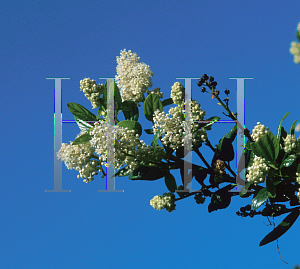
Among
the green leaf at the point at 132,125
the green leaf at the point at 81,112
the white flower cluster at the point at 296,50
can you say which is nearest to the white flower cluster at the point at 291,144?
the green leaf at the point at 132,125

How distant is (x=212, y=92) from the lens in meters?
1.36

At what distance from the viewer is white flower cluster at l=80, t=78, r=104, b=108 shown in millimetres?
1468

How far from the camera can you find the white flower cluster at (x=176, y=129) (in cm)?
135

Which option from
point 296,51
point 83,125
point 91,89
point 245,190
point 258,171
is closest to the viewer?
point 296,51

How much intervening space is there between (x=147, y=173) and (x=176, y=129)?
0.23 m

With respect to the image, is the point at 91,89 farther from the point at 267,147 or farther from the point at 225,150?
the point at 267,147

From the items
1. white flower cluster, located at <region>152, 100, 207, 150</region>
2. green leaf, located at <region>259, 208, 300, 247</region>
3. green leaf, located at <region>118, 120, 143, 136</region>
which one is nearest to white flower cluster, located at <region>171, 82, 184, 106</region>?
white flower cluster, located at <region>152, 100, 207, 150</region>

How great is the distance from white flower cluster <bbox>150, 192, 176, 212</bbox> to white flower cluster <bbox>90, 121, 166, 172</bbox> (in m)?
0.17

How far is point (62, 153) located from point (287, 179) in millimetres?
918

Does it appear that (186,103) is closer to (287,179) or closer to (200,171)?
(200,171)

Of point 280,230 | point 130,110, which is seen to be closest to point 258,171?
point 280,230

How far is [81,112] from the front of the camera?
1545mm

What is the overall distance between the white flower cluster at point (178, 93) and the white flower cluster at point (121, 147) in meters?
0.21

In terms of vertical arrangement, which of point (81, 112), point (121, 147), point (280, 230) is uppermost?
point (81, 112)
